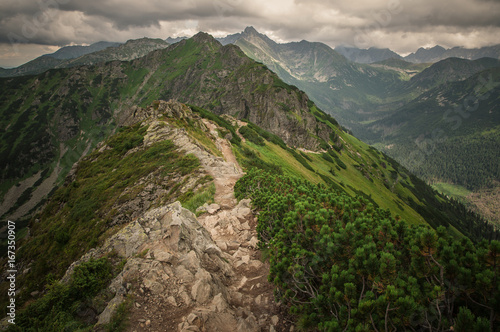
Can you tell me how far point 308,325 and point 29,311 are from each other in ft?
32.1

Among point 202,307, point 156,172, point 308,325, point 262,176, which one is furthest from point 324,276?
point 156,172

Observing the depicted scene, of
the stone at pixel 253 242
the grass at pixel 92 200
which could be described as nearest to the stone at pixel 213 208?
the stone at pixel 253 242

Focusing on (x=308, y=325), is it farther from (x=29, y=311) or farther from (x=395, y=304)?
(x=29, y=311)

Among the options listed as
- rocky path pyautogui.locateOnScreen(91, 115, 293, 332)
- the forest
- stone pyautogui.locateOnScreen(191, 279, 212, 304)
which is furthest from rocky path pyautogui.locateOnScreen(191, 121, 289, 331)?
the forest

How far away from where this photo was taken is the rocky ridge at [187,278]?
833 centimetres

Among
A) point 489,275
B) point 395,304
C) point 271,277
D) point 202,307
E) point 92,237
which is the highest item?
point 489,275

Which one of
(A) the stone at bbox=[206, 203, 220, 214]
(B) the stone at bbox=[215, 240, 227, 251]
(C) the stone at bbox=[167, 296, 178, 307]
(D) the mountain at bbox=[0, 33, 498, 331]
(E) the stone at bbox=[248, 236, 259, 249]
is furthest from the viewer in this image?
(A) the stone at bbox=[206, 203, 220, 214]

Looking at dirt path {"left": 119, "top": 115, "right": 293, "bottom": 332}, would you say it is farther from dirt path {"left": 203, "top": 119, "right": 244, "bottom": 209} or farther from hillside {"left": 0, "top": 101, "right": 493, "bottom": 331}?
dirt path {"left": 203, "top": 119, "right": 244, "bottom": 209}

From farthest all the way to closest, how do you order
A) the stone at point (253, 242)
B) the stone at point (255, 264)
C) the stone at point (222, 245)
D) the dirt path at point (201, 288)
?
1. the stone at point (253, 242)
2. the stone at point (222, 245)
3. the stone at point (255, 264)
4. the dirt path at point (201, 288)

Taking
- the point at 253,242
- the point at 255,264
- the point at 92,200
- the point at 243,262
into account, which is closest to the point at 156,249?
the point at 243,262

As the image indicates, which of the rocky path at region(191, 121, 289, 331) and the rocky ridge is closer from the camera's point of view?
the rocky ridge

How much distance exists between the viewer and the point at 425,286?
6133 mm

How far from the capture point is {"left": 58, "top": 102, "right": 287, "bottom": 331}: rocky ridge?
27.3ft

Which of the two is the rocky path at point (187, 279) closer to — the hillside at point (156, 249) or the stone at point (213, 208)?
the hillside at point (156, 249)
